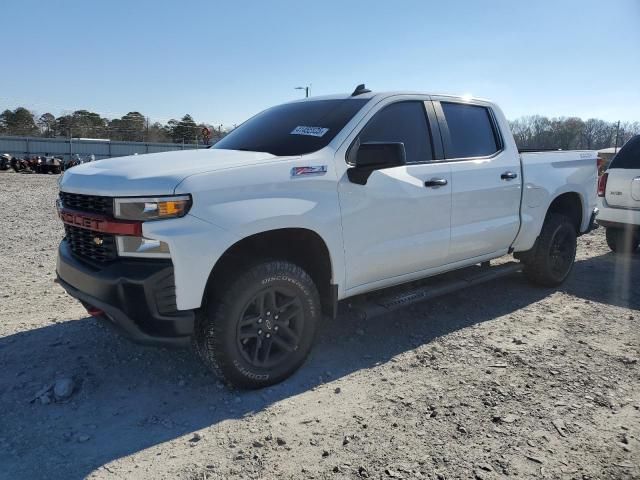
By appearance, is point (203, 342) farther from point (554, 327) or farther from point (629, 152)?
point (629, 152)

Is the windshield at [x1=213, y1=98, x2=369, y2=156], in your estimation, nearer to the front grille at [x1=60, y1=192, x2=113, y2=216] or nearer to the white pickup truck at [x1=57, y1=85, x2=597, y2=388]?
the white pickup truck at [x1=57, y1=85, x2=597, y2=388]

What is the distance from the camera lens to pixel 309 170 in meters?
3.46

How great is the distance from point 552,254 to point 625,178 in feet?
8.56

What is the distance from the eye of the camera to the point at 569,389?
351cm

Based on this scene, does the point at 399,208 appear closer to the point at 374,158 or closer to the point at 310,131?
the point at 374,158

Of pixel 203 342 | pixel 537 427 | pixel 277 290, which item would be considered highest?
pixel 277 290

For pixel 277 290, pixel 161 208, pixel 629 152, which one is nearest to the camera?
pixel 161 208

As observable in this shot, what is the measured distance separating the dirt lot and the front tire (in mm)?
188

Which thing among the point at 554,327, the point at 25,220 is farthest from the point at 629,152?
the point at 25,220

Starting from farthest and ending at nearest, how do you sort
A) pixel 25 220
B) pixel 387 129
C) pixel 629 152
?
pixel 25 220 → pixel 629 152 → pixel 387 129

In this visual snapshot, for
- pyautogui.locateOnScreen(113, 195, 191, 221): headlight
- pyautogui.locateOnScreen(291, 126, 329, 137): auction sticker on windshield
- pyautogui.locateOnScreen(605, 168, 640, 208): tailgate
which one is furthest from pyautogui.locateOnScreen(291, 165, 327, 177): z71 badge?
pyautogui.locateOnScreen(605, 168, 640, 208): tailgate

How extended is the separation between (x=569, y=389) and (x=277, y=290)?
6.90 ft

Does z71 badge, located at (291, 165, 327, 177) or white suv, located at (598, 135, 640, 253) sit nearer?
z71 badge, located at (291, 165, 327, 177)

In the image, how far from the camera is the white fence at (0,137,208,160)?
118 ft
